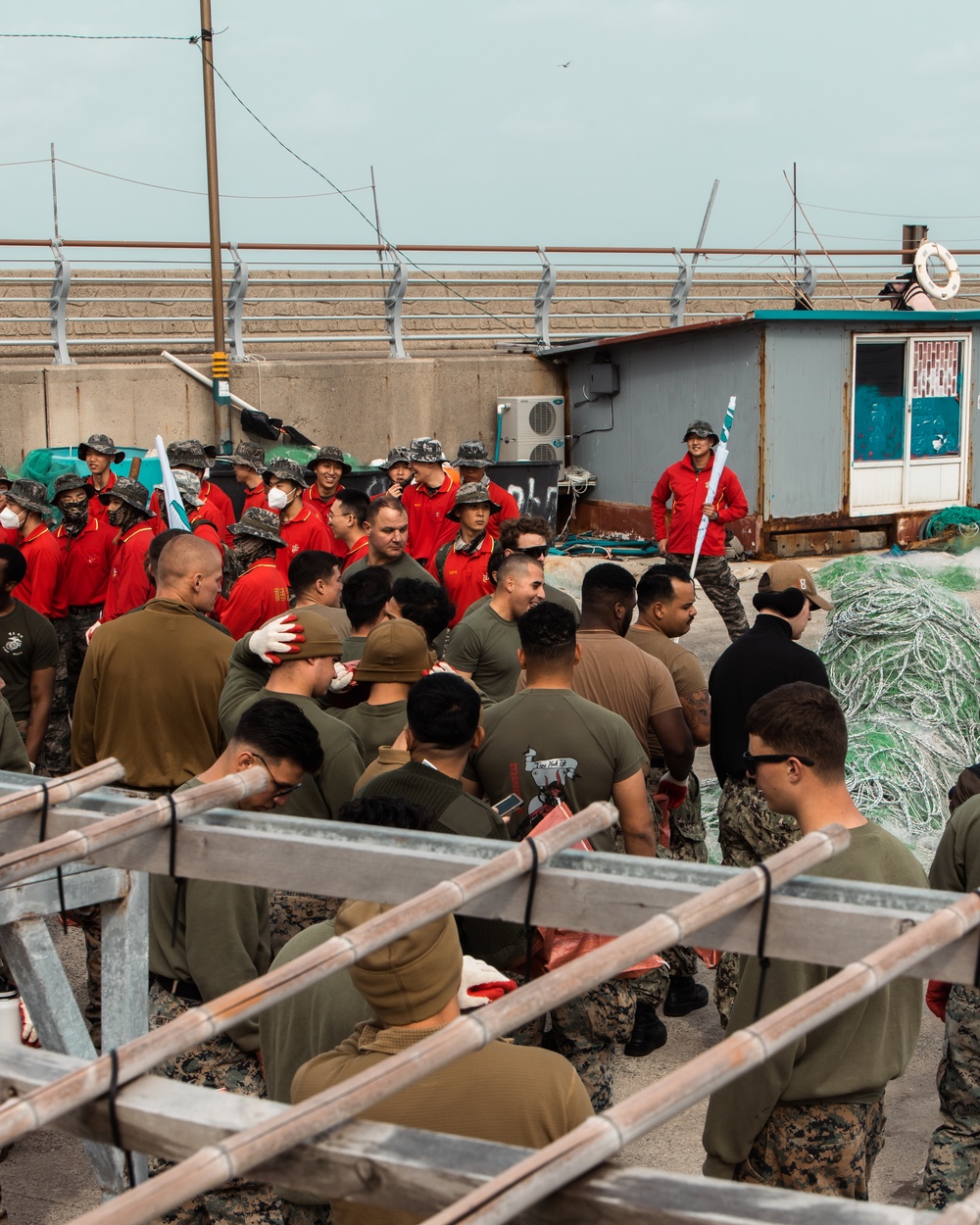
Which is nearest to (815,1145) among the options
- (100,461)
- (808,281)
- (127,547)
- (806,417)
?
(127,547)

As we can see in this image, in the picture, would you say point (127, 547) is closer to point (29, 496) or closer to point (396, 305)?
point (29, 496)

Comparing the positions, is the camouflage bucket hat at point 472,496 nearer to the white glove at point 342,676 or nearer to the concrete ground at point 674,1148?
the white glove at point 342,676

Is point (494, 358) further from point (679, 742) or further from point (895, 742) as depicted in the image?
point (679, 742)

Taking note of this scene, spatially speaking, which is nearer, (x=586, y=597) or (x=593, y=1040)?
(x=593, y=1040)

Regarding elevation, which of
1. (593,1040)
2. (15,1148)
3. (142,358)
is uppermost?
(142,358)

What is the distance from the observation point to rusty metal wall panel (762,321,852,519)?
16812 millimetres

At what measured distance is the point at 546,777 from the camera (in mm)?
4441

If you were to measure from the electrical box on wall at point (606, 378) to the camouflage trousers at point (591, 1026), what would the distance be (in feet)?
51.3

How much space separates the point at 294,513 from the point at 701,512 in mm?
3939

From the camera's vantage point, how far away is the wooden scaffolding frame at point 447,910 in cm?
150

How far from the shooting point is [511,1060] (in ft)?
7.64

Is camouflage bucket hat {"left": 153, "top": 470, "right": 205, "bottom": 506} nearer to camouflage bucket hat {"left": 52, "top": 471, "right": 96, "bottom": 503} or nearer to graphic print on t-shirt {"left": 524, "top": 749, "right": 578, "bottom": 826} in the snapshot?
camouflage bucket hat {"left": 52, "top": 471, "right": 96, "bottom": 503}

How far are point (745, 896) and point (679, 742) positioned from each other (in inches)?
131

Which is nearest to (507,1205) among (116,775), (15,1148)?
(116,775)
